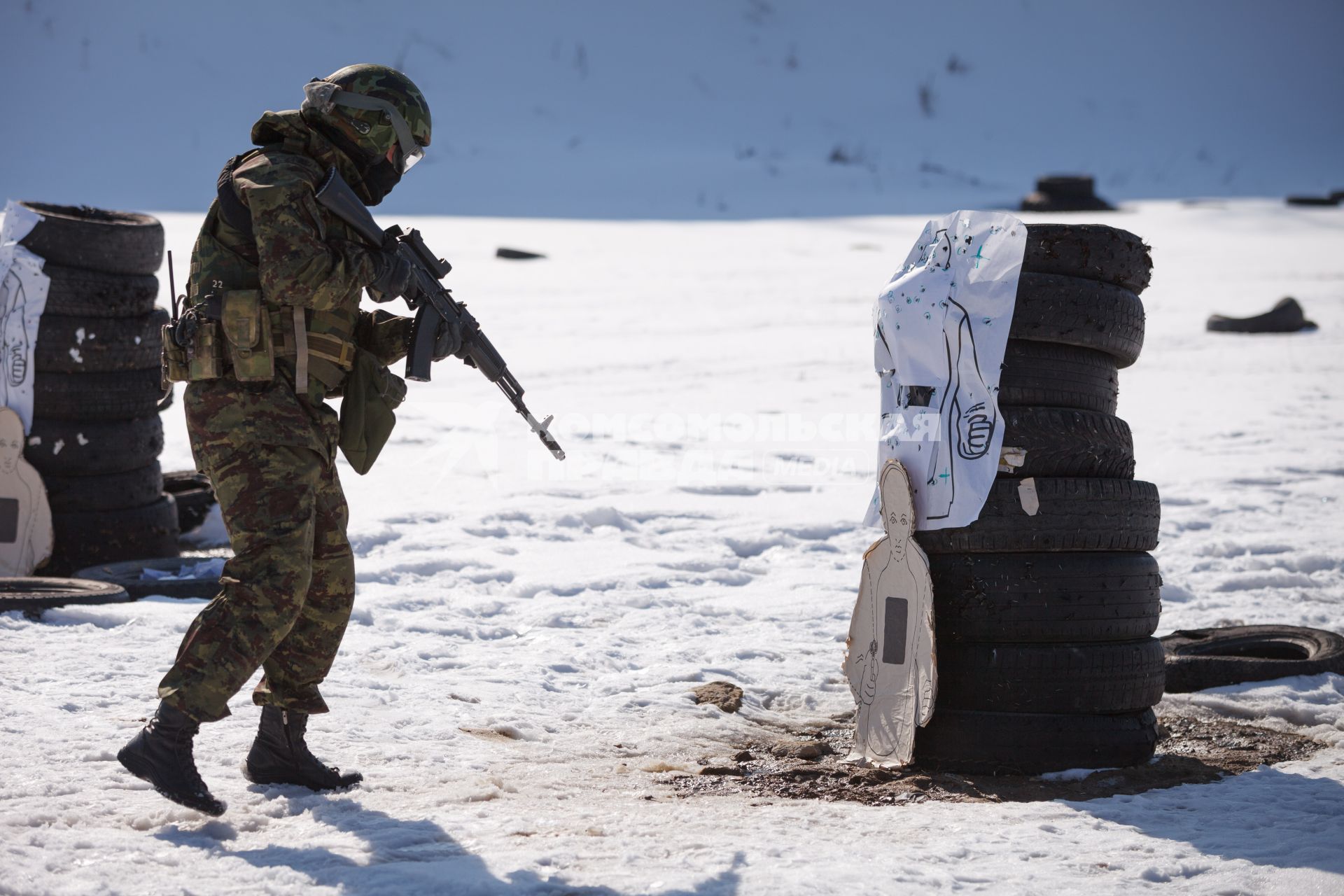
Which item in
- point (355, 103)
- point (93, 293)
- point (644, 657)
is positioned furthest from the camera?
point (93, 293)

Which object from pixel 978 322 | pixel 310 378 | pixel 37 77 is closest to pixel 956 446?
pixel 978 322

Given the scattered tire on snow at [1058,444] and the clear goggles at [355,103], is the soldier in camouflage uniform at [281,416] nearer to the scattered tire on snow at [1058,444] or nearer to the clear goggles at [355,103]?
the clear goggles at [355,103]

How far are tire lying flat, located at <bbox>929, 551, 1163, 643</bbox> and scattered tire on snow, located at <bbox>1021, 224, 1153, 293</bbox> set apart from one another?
799mm

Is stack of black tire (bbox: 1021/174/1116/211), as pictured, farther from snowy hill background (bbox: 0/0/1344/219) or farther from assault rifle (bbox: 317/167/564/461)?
assault rifle (bbox: 317/167/564/461)

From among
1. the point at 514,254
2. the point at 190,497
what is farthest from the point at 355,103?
the point at 514,254

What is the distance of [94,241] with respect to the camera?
19.8ft

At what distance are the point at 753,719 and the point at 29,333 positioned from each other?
378cm

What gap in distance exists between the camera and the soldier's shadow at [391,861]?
2727 mm

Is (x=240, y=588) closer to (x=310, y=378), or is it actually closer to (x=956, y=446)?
(x=310, y=378)

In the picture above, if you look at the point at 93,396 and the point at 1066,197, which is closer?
the point at 93,396

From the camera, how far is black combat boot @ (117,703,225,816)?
312 centimetres

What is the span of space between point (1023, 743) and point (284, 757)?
1964 millimetres

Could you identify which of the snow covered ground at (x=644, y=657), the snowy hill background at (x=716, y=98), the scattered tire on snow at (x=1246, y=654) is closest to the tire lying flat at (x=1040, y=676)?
the snow covered ground at (x=644, y=657)

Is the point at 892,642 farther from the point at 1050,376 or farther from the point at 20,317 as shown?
the point at 20,317
